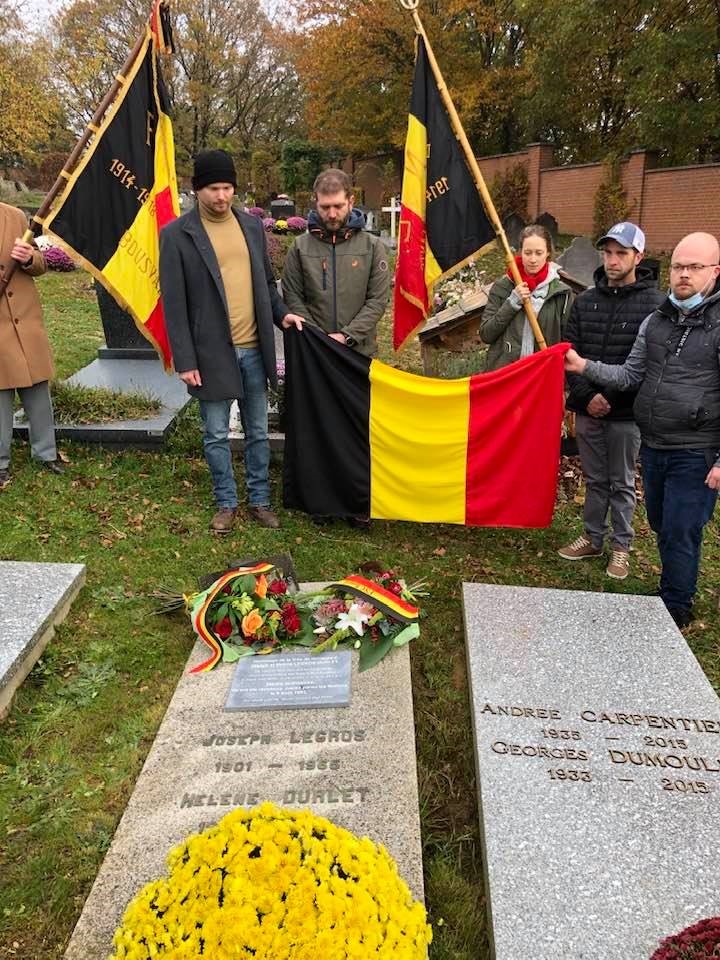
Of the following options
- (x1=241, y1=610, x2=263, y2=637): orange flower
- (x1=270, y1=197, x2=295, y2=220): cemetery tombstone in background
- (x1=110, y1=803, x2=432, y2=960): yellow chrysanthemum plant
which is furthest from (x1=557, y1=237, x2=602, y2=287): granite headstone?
(x1=270, y1=197, x2=295, y2=220): cemetery tombstone in background

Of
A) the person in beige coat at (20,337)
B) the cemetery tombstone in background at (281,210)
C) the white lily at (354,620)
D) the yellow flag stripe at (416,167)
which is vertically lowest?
the white lily at (354,620)

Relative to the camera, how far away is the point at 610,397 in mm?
4062

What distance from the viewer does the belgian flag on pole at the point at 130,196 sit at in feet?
14.8

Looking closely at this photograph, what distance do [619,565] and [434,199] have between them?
2.43 metres

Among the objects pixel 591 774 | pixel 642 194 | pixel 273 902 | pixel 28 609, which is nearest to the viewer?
pixel 273 902

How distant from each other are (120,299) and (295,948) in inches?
155

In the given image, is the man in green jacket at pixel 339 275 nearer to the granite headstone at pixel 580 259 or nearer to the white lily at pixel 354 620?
the white lily at pixel 354 620

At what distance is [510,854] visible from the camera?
2357 mm

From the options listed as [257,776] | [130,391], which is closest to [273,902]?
[257,776]

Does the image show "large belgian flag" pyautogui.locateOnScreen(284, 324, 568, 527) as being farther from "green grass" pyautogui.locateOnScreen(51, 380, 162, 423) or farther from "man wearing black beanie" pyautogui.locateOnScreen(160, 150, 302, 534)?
"green grass" pyautogui.locateOnScreen(51, 380, 162, 423)

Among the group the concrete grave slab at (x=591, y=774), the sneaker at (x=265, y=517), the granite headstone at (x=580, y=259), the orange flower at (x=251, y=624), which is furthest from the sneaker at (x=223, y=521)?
the granite headstone at (x=580, y=259)

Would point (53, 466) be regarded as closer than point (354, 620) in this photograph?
No

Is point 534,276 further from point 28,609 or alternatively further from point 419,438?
point 28,609

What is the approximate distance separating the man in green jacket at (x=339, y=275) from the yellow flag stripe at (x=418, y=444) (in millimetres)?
305
